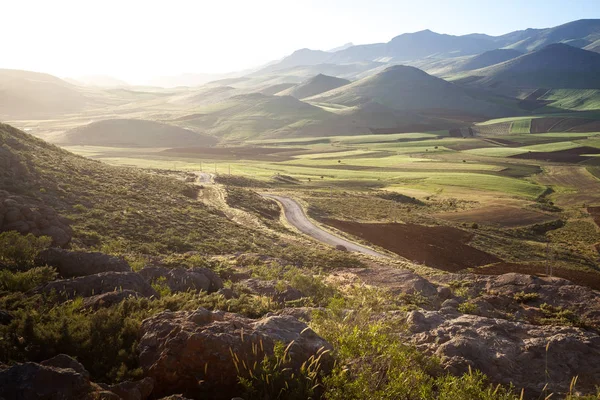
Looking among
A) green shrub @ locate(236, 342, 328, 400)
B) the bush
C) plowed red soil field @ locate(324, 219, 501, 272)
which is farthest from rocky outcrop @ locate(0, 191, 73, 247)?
plowed red soil field @ locate(324, 219, 501, 272)

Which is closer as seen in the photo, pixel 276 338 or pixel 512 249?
pixel 276 338

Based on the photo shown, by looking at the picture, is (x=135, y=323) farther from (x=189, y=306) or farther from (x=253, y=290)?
(x=253, y=290)

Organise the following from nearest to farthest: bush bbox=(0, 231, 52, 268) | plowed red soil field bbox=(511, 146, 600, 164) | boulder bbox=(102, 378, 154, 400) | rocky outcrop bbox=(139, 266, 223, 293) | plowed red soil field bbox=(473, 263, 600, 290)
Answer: boulder bbox=(102, 378, 154, 400)
bush bbox=(0, 231, 52, 268)
rocky outcrop bbox=(139, 266, 223, 293)
plowed red soil field bbox=(473, 263, 600, 290)
plowed red soil field bbox=(511, 146, 600, 164)

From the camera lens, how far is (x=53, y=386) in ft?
21.0

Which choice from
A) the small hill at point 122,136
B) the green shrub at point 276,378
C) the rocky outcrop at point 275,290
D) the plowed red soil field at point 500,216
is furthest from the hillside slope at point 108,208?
the small hill at point 122,136

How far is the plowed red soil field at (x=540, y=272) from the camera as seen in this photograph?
3712cm

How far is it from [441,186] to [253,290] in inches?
3307

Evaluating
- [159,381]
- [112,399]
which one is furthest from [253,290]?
[112,399]

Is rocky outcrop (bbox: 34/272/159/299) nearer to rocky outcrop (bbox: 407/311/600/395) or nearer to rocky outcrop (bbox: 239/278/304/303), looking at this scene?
rocky outcrop (bbox: 239/278/304/303)

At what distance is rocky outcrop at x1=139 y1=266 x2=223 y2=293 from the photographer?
1564 cm

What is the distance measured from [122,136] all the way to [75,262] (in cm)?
19204

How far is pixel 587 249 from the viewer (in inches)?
2101

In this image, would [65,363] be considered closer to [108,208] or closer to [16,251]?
[16,251]

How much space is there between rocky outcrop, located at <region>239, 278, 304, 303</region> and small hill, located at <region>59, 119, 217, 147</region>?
17695cm
